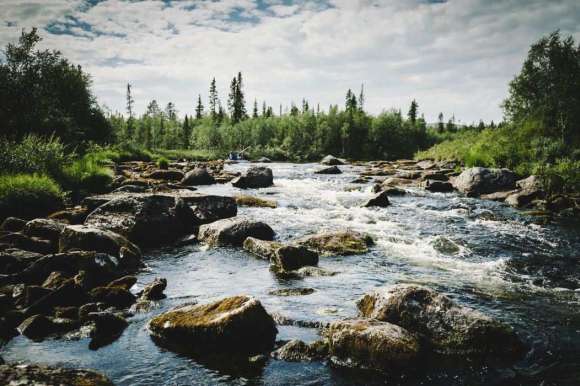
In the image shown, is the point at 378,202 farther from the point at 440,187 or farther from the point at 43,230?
the point at 43,230

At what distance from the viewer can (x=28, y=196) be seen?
14.6m

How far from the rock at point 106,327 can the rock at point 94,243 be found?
3177 millimetres

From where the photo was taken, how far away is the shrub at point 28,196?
1387cm

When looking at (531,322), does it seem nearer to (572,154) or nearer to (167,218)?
(167,218)

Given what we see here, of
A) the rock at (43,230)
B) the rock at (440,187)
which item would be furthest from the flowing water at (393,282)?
the rock at (440,187)

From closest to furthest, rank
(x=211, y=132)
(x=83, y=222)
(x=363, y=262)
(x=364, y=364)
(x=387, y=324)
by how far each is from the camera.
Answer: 1. (x=364, y=364)
2. (x=387, y=324)
3. (x=363, y=262)
4. (x=83, y=222)
5. (x=211, y=132)

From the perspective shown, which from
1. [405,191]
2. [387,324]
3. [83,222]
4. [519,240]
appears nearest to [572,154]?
[405,191]

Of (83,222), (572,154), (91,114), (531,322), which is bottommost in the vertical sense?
(531,322)

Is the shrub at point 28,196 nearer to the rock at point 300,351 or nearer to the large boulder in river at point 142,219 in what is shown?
the large boulder in river at point 142,219

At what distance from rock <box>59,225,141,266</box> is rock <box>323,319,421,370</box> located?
20.7 feet

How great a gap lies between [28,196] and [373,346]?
14163 millimetres

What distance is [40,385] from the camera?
455 cm

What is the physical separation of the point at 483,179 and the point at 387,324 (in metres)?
21.2

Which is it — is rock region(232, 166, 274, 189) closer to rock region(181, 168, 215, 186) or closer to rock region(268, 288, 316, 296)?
rock region(181, 168, 215, 186)
